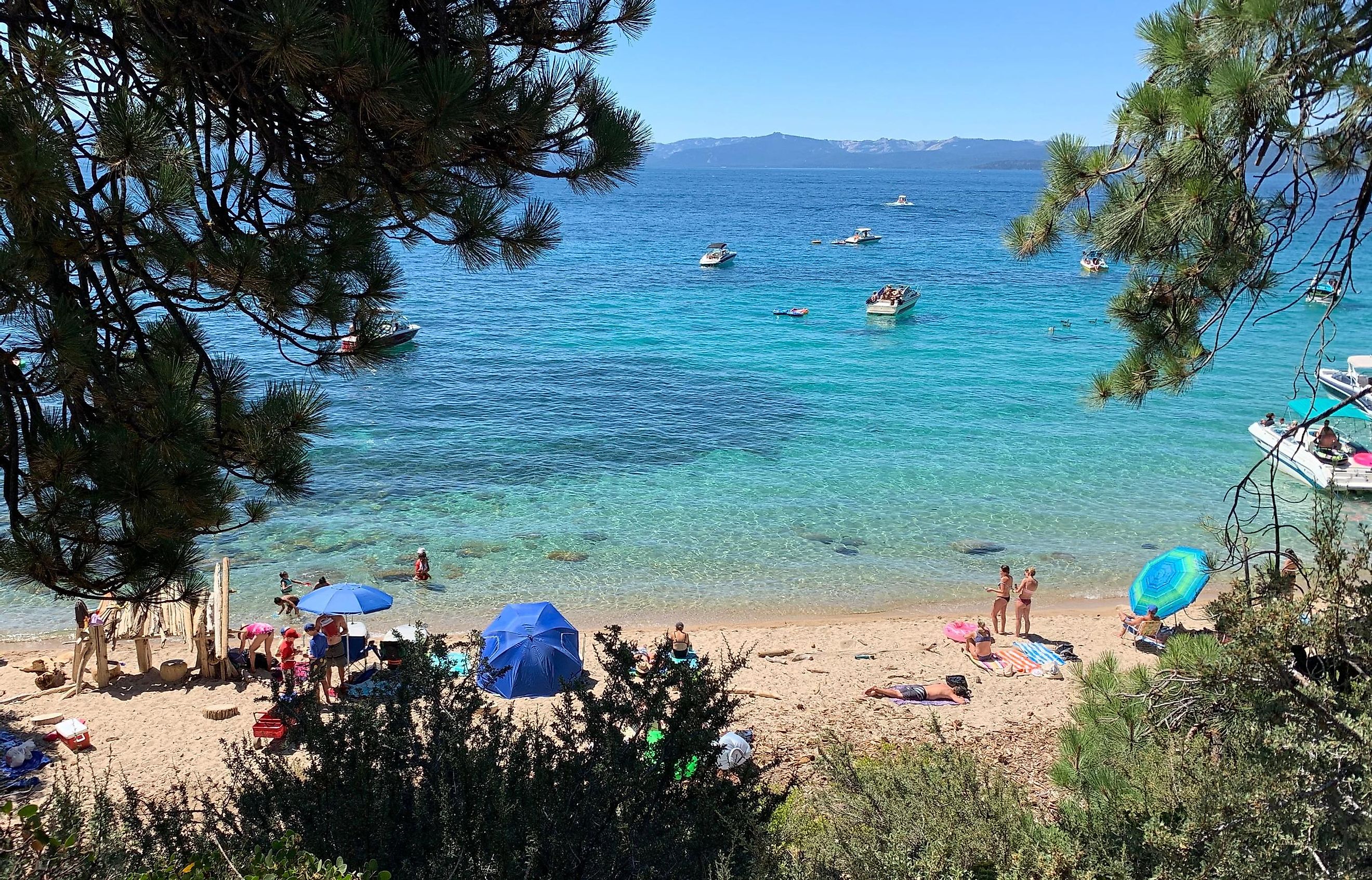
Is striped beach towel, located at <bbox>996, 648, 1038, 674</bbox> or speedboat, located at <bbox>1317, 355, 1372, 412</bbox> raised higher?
speedboat, located at <bbox>1317, 355, 1372, 412</bbox>

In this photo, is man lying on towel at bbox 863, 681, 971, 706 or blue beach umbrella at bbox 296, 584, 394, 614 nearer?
man lying on towel at bbox 863, 681, 971, 706

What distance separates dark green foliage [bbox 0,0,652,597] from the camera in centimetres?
423

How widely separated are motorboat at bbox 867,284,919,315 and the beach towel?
3835 cm

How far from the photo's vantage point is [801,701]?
1208cm

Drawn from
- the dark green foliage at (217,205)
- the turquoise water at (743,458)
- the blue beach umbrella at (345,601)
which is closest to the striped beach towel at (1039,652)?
the turquoise water at (743,458)

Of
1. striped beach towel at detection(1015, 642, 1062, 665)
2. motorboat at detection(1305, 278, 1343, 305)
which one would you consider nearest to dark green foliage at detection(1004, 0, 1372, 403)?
motorboat at detection(1305, 278, 1343, 305)

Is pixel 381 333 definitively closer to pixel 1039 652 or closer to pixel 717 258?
pixel 1039 652

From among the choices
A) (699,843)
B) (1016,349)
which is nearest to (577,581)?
(699,843)

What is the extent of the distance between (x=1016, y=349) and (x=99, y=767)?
116 feet

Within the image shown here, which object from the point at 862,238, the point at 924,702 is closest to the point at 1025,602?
the point at 924,702

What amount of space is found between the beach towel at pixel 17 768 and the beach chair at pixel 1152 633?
1402 centimetres

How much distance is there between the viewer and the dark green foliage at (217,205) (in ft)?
13.9

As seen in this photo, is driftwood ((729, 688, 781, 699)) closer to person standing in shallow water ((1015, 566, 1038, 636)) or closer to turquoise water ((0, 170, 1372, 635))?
turquoise water ((0, 170, 1372, 635))

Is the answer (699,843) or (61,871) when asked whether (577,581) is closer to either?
(699,843)
